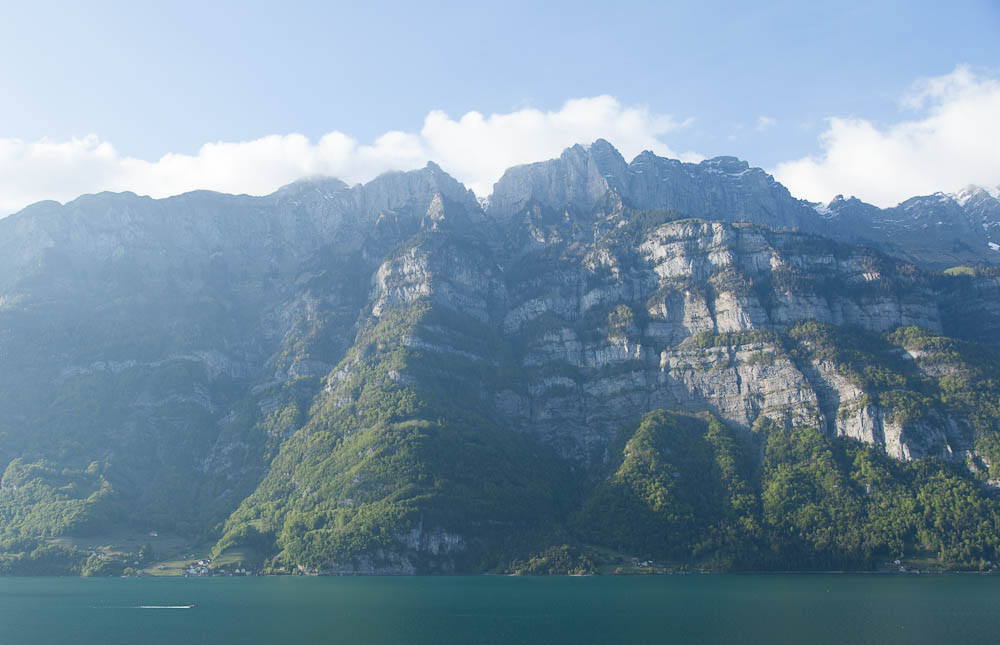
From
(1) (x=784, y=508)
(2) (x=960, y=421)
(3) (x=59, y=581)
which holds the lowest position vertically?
(3) (x=59, y=581)

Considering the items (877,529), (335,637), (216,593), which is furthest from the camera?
(877,529)

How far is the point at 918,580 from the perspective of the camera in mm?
151625

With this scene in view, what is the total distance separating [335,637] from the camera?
94125 millimetres

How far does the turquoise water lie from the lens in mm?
93500

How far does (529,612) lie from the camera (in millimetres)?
114312

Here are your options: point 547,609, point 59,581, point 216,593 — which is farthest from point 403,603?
point 59,581

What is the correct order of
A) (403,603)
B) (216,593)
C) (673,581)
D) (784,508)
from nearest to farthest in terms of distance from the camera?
(403,603), (216,593), (673,581), (784,508)

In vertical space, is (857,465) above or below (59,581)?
above

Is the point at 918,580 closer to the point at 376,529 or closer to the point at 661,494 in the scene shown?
the point at 661,494

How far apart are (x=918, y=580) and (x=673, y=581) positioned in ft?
152

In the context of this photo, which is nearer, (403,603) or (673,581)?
(403,603)

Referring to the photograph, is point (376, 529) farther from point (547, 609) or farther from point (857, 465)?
point (857, 465)

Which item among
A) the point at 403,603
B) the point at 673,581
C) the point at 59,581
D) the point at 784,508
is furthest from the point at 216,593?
the point at 784,508

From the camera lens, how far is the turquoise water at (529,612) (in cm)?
9350
